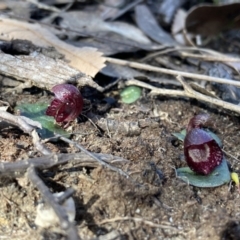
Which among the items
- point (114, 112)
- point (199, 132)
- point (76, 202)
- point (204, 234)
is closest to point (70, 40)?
point (114, 112)

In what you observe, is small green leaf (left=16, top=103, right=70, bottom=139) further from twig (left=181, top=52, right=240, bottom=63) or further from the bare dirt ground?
twig (left=181, top=52, right=240, bottom=63)

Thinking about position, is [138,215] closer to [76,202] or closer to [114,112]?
[76,202]

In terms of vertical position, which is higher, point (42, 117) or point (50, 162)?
point (50, 162)

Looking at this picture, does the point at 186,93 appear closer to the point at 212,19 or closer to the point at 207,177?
the point at 207,177

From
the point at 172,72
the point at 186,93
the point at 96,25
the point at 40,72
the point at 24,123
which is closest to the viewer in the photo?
the point at 24,123

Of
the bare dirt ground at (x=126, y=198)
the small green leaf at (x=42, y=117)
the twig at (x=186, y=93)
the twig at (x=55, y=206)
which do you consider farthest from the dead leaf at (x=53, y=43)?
the twig at (x=55, y=206)

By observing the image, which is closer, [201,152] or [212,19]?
[201,152]

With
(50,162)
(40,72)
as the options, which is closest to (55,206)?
(50,162)

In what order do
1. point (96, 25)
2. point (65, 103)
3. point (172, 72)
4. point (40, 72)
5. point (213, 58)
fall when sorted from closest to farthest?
point (65, 103) < point (40, 72) < point (172, 72) < point (213, 58) < point (96, 25)
